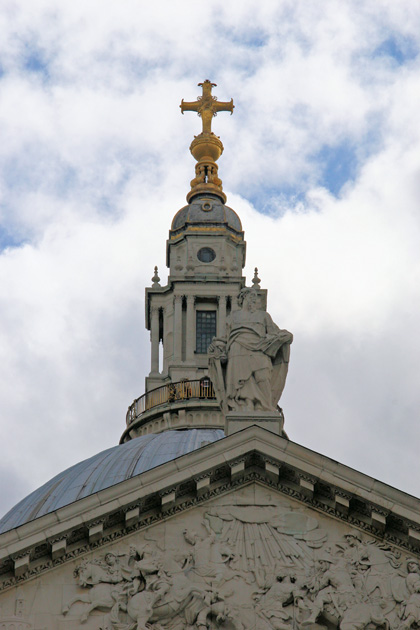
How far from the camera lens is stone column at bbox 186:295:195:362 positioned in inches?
2689

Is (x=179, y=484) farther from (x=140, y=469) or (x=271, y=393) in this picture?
(x=140, y=469)

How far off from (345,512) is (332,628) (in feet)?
8.92

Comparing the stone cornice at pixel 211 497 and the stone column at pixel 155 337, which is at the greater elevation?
the stone column at pixel 155 337

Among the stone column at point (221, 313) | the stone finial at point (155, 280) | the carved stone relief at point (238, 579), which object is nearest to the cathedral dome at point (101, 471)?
the stone column at point (221, 313)

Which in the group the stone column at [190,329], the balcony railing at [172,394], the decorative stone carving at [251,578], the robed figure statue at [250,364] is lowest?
the decorative stone carving at [251,578]

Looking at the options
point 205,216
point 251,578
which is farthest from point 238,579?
point 205,216

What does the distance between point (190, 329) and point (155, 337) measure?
193cm

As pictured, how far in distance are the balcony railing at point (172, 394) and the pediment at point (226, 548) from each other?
96.0ft

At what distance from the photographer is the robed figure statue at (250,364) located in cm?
3744

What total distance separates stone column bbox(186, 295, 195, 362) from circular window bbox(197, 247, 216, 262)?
7.71ft

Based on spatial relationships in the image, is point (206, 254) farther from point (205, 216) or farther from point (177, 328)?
point (177, 328)

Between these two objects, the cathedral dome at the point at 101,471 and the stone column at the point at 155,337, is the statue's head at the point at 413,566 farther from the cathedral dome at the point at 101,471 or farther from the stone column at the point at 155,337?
the stone column at the point at 155,337

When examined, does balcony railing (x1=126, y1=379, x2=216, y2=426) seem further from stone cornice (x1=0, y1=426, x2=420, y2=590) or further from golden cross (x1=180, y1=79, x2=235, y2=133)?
stone cornice (x1=0, y1=426, x2=420, y2=590)

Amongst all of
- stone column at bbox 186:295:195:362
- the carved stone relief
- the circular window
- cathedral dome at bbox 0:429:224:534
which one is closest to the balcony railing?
stone column at bbox 186:295:195:362
